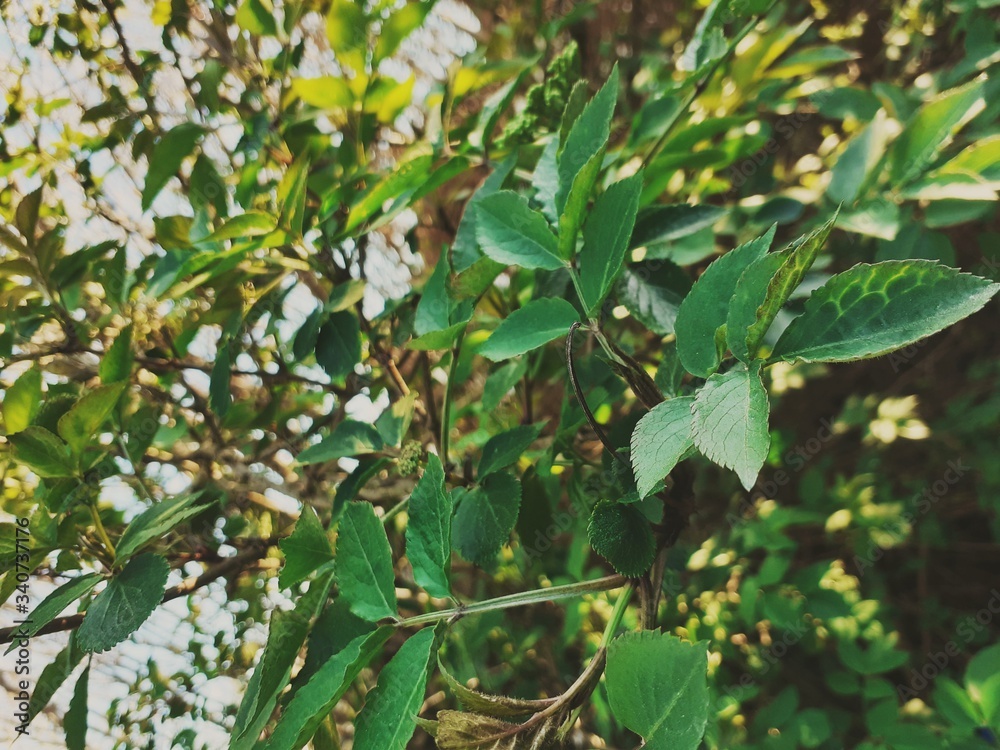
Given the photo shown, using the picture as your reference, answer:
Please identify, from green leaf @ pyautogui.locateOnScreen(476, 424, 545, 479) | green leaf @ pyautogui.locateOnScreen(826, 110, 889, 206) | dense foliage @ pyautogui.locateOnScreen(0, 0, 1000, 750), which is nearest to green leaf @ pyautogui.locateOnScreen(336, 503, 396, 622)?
dense foliage @ pyautogui.locateOnScreen(0, 0, 1000, 750)

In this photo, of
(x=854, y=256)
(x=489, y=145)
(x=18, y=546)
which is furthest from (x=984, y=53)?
(x=18, y=546)

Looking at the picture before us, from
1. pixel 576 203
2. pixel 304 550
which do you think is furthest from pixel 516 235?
pixel 304 550

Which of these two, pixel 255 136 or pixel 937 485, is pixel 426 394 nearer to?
pixel 255 136

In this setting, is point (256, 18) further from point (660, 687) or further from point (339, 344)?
point (660, 687)

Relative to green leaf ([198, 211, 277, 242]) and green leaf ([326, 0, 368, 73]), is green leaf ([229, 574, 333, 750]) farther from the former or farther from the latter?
green leaf ([326, 0, 368, 73])

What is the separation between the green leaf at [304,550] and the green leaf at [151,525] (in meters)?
0.07

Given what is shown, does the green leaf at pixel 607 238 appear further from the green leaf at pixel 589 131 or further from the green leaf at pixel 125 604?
the green leaf at pixel 125 604

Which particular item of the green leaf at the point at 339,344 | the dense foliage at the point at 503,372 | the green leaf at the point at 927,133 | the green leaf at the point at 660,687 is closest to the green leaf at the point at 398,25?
the dense foliage at the point at 503,372

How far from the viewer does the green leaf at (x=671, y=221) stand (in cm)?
51

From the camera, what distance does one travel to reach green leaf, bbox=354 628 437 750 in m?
0.36

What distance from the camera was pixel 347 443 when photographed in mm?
554

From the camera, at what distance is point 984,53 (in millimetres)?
730

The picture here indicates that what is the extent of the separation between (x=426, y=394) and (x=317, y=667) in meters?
0.35

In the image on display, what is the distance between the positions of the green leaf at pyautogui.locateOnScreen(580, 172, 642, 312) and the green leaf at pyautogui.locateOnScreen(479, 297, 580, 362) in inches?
0.8
